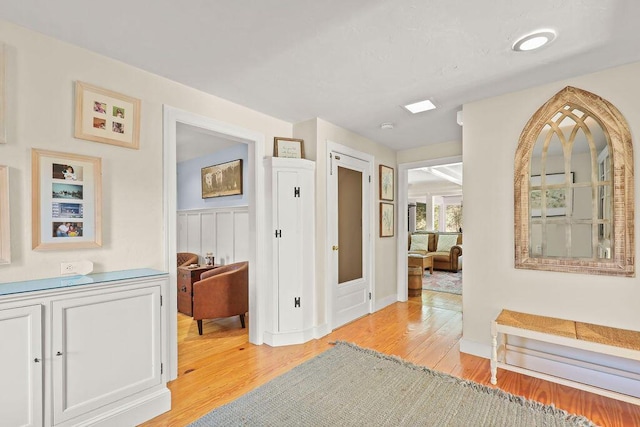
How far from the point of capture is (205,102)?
267 centimetres

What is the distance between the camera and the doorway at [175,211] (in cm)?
238

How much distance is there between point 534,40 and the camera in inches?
73.2

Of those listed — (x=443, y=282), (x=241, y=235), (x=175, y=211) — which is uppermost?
(x=175, y=211)

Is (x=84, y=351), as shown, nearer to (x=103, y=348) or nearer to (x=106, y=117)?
(x=103, y=348)

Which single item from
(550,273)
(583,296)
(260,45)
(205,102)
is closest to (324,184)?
(205,102)

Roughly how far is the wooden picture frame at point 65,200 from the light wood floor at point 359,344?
1.28m

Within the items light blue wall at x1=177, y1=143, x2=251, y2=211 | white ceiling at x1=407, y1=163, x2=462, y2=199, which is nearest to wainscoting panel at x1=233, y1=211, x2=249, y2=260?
light blue wall at x1=177, y1=143, x2=251, y2=211

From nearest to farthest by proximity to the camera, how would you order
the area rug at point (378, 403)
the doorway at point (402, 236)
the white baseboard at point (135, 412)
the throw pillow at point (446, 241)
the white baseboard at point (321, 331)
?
the white baseboard at point (135, 412) < the area rug at point (378, 403) < the white baseboard at point (321, 331) < the doorway at point (402, 236) < the throw pillow at point (446, 241)

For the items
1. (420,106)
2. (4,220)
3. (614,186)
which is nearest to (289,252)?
(420,106)

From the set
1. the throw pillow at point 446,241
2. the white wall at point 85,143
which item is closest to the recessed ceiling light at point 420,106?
the white wall at point 85,143

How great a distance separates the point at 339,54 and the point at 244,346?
2801 mm

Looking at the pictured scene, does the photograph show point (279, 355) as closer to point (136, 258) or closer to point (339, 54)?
point (136, 258)

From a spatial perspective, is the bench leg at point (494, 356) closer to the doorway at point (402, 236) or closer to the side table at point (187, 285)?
the doorway at point (402, 236)

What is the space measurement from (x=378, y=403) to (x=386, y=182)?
10.1 ft
